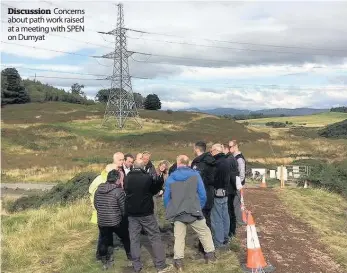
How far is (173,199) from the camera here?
749 cm

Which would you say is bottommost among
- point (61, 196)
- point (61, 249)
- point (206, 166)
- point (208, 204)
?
point (61, 196)

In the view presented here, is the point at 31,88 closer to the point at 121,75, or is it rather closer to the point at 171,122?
the point at 171,122

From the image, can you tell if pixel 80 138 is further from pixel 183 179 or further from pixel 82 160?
pixel 183 179

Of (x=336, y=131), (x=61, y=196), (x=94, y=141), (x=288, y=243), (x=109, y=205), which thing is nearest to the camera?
(x=109, y=205)

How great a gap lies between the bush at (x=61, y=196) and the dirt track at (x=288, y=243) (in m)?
7.42

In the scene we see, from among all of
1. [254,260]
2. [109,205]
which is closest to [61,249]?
[109,205]

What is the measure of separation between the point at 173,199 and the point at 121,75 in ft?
178

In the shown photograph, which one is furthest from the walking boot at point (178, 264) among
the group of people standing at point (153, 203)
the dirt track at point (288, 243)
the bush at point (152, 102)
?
the bush at point (152, 102)

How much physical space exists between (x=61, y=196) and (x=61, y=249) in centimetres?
987

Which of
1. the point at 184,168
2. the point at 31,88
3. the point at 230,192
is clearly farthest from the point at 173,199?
the point at 31,88

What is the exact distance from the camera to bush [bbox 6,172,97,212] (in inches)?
709

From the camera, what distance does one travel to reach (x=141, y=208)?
24.3 ft

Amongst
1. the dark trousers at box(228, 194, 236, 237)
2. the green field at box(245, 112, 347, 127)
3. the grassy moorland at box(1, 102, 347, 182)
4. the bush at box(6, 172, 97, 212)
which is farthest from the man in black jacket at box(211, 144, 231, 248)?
the green field at box(245, 112, 347, 127)

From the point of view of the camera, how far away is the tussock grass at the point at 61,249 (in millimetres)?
7910
